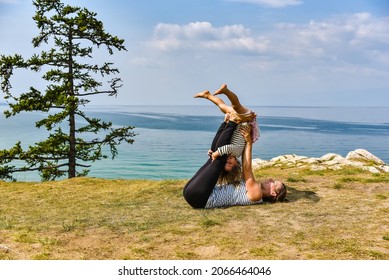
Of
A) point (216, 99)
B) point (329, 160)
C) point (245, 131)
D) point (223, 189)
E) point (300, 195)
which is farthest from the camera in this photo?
point (329, 160)

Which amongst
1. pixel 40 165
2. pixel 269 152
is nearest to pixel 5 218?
pixel 40 165

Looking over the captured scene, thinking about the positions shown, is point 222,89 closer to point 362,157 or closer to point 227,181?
point 227,181

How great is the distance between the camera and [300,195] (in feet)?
33.3

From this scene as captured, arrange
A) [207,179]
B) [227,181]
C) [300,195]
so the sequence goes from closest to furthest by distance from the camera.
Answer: [207,179] < [227,181] < [300,195]

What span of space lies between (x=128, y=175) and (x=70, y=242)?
44.5 meters

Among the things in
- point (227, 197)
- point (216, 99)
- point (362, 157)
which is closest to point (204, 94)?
point (216, 99)

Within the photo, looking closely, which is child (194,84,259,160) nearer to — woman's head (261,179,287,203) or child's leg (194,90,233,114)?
child's leg (194,90,233,114)

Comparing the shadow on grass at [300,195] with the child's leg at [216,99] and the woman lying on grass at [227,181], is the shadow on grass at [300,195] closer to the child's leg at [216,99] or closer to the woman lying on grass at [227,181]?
the woman lying on grass at [227,181]

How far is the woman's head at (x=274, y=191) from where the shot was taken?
30.4 feet

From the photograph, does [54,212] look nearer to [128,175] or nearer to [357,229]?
[357,229]

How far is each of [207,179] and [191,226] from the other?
146cm

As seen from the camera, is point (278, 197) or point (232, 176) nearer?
point (232, 176)

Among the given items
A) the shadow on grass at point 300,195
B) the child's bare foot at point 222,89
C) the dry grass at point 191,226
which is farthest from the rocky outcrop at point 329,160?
the child's bare foot at point 222,89

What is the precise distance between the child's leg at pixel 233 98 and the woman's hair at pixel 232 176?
116 cm
